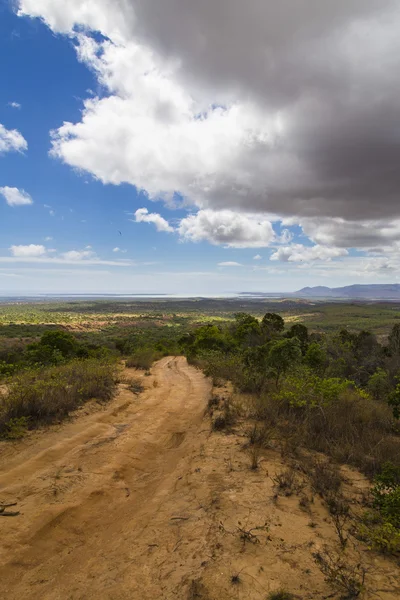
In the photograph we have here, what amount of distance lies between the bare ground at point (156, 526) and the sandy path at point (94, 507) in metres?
0.02

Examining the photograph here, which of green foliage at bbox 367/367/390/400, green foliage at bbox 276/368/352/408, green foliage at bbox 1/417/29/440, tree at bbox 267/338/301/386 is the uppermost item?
tree at bbox 267/338/301/386

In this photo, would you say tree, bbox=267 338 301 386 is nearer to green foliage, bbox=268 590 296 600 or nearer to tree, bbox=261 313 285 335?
green foliage, bbox=268 590 296 600

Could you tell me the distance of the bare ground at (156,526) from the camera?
10.3ft

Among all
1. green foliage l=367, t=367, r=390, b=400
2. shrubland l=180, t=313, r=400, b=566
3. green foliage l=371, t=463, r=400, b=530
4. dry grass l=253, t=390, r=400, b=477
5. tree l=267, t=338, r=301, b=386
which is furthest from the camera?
green foliage l=367, t=367, r=390, b=400

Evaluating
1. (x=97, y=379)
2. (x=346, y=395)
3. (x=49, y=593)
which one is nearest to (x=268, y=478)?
(x=49, y=593)

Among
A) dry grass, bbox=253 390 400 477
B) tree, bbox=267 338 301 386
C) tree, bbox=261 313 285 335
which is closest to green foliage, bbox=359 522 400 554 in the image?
dry grass, bbox=253 390 400 477

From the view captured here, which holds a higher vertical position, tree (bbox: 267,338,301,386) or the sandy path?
tree (bbox: 267,338,301,386)

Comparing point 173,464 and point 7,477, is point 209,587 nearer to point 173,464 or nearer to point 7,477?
point 173,464

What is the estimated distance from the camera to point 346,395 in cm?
934

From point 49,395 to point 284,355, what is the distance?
23.6 ft

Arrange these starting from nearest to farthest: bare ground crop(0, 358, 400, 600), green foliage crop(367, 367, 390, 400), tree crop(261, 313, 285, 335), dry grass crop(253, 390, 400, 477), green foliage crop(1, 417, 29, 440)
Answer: bare ground crop(0, 358, 400, 600) → dry grass crop(253, 390, 400, 477) → green foliage crop(1, 417, 29, 440) → green foliage crop(367, 367, 390, 400) → tree crop(261, 313, 285, 335)

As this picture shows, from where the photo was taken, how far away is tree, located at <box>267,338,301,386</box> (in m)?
10.4

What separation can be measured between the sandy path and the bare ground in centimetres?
2

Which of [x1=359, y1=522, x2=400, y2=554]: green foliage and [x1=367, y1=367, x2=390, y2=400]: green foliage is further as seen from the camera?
[x1=367, y1=367, x2=390, y2=400]: green foliage
